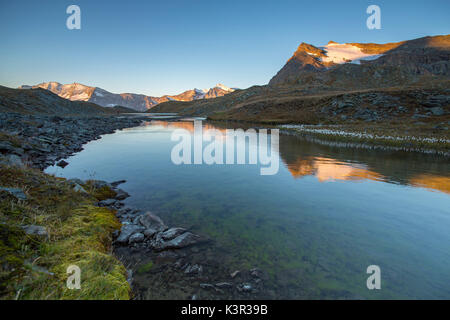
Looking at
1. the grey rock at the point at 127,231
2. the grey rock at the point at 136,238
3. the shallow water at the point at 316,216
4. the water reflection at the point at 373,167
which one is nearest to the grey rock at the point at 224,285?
the shallow water at the point at 316,216

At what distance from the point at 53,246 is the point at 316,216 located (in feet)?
30.1

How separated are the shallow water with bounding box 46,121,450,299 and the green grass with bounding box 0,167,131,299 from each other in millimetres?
2724

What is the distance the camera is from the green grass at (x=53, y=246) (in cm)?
367

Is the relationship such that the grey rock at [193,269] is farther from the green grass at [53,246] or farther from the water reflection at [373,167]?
the water reflection at [373,167]

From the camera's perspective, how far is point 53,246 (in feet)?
16.2

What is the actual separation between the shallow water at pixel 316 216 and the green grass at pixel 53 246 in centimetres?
272

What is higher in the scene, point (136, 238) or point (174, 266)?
point (136, 238)

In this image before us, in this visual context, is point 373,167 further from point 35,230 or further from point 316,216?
point 35,230

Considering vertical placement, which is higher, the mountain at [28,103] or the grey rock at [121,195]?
the mountain at [28,103]

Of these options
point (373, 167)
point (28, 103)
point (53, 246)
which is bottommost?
point (53, 246)

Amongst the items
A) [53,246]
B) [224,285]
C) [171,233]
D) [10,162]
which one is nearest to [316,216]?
[224,285]

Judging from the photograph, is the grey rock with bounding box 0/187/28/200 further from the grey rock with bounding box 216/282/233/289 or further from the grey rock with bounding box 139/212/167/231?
the grey rock with bounding box 216/282/233/289

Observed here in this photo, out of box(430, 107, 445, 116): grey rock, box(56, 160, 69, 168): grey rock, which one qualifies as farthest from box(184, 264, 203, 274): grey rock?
box(430, 107, 445, 116): grey rock
